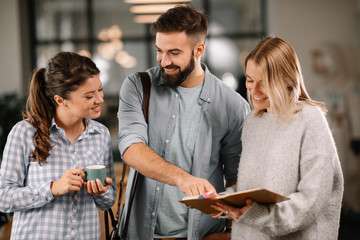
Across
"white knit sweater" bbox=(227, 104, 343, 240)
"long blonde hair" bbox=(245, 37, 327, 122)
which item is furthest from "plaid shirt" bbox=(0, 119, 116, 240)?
"long blonde hair" bbox=(245, 37, 327, 122)

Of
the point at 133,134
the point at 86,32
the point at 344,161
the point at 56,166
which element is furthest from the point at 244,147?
the point at 86,32

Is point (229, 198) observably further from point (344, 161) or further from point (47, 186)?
point (344, 161)

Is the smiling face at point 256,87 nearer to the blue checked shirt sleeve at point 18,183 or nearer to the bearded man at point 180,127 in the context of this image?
the bearded man at point 180,127

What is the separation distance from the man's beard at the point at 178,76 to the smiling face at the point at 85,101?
306 mm

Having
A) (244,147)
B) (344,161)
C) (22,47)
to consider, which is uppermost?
(22,47)

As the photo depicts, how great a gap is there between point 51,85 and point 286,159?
0.96 meters

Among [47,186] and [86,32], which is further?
[86,32]

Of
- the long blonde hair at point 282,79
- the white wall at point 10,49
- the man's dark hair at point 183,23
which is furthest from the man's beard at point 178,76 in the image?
the white wall at point 10,49

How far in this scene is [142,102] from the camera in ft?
6.03

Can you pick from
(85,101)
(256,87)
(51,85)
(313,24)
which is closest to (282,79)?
(256,87)

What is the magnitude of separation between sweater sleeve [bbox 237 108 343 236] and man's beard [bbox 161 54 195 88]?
62cm

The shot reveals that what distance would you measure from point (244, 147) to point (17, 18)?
6.46m

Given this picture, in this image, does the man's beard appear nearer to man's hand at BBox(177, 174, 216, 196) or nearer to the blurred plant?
man's hand at BBox(177, 174, 216, 196)

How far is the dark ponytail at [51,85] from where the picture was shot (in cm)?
162
